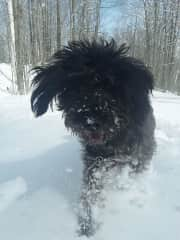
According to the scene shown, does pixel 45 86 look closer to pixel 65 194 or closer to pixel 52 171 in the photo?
A: pixel 65 194

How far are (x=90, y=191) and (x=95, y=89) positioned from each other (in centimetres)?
94

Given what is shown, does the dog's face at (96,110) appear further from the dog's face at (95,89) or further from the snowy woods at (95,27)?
the snowy woods at (95,27)

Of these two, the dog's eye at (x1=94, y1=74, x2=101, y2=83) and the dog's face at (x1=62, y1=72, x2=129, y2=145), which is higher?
the dog's eye at (x1=94, y1=74, x2=101, y2=83)

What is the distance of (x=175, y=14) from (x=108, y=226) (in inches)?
1074

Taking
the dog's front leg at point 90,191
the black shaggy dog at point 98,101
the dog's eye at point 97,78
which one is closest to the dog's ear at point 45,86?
the black shaggy dog at point 98,101

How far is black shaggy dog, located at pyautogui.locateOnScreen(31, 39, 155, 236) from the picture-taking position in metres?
2.49

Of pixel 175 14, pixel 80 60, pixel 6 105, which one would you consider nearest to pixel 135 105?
pixel 80 60

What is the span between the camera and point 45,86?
285 centimetres

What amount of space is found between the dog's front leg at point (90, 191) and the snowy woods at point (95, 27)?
9850mm

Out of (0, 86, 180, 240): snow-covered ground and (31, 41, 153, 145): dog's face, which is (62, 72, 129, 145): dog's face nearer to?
(31, 41, 153, 145): dog's face

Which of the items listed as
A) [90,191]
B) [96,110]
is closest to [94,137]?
[96,110]

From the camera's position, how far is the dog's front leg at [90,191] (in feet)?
9.02

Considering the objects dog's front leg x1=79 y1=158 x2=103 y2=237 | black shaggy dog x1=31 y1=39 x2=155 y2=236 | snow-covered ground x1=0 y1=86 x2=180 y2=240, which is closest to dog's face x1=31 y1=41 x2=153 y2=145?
black shaggy dog x1=31 y1=39 x2=155 y2=236

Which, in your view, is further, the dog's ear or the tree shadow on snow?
the tree shadow on snow
